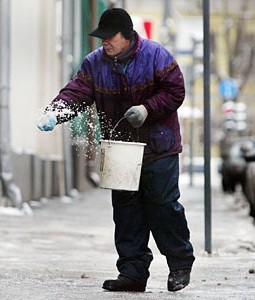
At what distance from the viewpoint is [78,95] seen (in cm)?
812

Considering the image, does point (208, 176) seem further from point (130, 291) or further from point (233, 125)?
point (233, 125)

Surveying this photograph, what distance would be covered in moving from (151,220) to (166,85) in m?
0.82

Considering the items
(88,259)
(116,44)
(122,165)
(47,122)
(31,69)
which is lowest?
(88,259)

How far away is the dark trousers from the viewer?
804 cm

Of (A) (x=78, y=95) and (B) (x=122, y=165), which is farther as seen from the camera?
(A) (x=78, y=95)

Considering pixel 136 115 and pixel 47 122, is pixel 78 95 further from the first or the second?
pixel 136 115

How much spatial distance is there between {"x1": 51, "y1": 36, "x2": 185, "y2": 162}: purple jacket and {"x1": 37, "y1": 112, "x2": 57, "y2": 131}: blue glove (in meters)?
0.12

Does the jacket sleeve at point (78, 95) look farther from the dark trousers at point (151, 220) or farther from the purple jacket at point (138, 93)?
the dark trousers at point (151, 220)

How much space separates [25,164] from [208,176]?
7.90m

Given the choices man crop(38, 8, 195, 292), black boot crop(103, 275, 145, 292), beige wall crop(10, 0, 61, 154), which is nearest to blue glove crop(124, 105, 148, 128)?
man crop(38, 8, 195, 292)

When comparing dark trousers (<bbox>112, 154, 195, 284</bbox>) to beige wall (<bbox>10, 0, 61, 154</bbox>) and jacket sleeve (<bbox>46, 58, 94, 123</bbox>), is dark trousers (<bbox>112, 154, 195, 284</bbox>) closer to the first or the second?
jacket sleeve (<bbox>46, 58, 94, 123</bbox>)

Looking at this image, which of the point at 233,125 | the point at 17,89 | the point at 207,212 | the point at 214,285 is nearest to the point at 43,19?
the point at 17,89

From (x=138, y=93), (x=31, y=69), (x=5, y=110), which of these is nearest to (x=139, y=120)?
(x=138, y=93)

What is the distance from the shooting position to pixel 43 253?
11.3 meters
